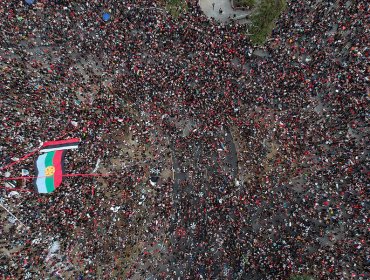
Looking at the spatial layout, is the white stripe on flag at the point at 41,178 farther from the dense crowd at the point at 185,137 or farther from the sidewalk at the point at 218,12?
the sidewalk at the point at 218,12

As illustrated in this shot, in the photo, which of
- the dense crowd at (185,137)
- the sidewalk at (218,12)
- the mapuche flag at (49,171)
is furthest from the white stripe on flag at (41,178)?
the sidewalk at (218,12)

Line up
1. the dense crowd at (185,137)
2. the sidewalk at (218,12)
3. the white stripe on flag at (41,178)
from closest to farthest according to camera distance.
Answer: the white stripe on flag at (41,178) → the dense crowd at (185,137) → the sidewalk at (218,12)

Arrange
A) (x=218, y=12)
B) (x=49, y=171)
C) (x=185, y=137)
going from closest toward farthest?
(x=49, y=171) → (x=185, y=137) → (x=218, y=12)

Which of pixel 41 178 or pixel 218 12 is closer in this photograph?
pixel 41 178

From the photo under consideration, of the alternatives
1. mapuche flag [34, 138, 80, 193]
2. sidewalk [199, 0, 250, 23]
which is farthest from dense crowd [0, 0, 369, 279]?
mapuche flag [34, 138, 80, 193]

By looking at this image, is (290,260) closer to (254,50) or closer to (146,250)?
(146,250)

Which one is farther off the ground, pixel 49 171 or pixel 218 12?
pixel 218 12

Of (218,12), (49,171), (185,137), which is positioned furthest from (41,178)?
(218,12)

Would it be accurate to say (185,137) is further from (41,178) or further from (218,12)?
(218,12)

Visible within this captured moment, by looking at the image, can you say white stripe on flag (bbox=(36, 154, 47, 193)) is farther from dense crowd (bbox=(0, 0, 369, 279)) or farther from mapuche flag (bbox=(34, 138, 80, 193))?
dense crowd (bbox=(0, 0, 369, 279))
